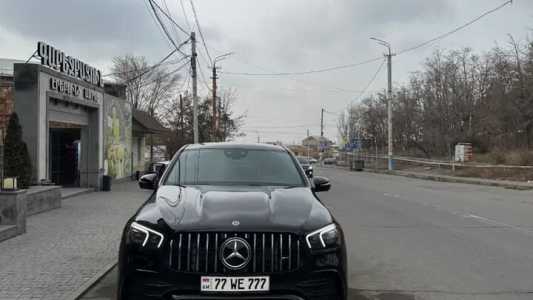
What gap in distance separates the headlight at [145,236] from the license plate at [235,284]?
465mm

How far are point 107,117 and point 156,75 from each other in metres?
36.9

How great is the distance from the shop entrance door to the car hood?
18245 mm

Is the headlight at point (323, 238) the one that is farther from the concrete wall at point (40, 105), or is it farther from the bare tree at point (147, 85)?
the bare tree at point (147, 85)

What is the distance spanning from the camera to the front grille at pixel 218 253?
3830mm

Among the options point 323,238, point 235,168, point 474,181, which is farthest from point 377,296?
point 474,181

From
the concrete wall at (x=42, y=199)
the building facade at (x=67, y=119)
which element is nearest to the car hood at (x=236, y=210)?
the concrete wall at (x=42, y=199)

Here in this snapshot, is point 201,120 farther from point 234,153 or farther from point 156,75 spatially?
point 234,153

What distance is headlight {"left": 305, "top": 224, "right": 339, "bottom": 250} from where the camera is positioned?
13.1ft

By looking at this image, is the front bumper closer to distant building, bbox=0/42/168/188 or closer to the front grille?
the front grille

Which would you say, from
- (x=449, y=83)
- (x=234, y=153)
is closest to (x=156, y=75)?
(x=449, y=83)

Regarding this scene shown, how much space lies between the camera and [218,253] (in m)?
3.84

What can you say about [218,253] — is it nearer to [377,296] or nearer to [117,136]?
[377,296]

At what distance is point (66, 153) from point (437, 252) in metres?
18.4

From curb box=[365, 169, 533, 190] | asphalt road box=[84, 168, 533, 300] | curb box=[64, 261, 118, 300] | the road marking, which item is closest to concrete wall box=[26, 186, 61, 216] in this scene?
curb box=[64, 261, 118, 300]
